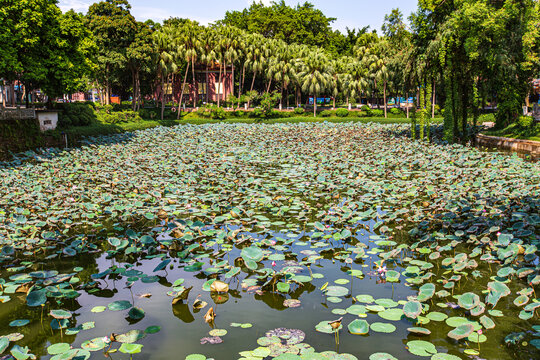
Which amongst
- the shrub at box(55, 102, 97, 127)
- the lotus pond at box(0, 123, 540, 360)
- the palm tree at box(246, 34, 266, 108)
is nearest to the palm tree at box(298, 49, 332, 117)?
the palm tree at box(246, 34, 266, 108)

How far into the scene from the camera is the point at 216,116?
46969 millimetres

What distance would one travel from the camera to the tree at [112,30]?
36938 mm

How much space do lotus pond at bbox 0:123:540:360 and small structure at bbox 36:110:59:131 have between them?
10.9m

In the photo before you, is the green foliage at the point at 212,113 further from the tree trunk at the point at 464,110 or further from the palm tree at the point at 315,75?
the tree trunk at the point at 464,110

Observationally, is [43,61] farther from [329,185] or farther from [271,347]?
[271,347]

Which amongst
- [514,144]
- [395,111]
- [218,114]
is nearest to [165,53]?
[218,114]

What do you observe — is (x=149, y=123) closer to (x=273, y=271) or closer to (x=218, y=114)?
(x=218, y=114)

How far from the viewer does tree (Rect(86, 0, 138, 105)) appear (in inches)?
1454

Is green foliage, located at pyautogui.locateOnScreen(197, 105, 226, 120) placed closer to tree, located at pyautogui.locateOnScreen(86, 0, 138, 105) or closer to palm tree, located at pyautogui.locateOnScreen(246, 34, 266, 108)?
palm tree, located at pyautogui.locateOnScreen(246, 34, 266, 108)

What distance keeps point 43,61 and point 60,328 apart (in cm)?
2015

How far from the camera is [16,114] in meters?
18.5

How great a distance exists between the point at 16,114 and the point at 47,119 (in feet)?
10.4

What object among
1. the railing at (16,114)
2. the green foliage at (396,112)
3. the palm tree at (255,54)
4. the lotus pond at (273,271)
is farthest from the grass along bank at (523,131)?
the palm tree at (255,54)

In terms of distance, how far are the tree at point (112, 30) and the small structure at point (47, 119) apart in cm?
1643
